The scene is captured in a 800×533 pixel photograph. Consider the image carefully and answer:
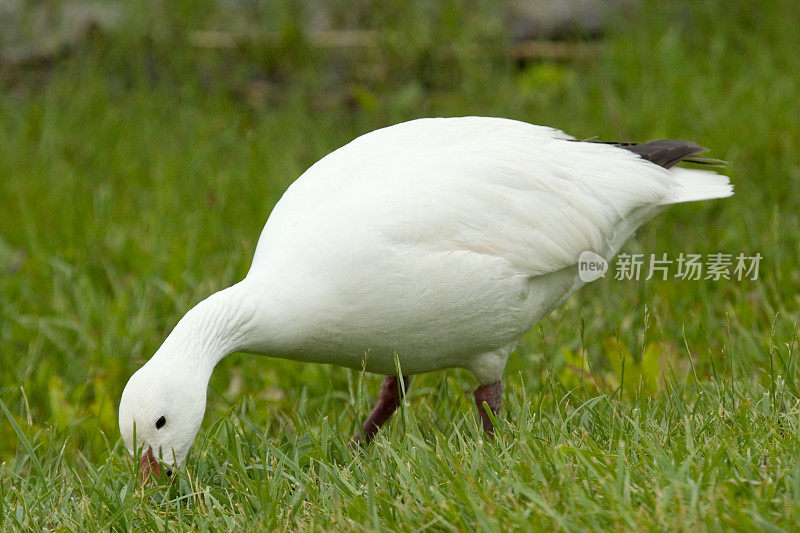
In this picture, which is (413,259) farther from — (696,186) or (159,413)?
(696,186)

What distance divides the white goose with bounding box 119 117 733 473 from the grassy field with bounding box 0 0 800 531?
20 centimetres

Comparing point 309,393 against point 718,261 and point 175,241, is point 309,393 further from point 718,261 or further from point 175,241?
point 718,261

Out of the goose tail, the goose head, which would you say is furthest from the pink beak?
the goose tail

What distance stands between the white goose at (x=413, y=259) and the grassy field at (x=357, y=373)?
0.20m

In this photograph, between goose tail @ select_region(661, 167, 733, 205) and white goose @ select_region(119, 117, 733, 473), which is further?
goose tail @ select_region(661, 167, 733, 205)

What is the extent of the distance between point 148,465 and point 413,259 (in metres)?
1.14

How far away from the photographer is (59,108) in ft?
25.5

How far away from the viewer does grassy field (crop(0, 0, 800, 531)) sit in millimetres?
3016

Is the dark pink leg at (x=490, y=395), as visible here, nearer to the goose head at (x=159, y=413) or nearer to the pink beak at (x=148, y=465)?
the goose head at (x=159, y=413)

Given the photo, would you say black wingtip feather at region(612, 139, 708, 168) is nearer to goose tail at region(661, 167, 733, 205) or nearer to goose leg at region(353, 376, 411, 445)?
goose tail at region(661, 167, 733, 205)

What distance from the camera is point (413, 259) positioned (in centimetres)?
369

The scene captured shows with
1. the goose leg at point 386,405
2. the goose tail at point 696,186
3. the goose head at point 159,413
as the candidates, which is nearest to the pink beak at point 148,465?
the goose head at point 159,413

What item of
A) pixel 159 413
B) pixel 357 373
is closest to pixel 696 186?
pixel 357 373

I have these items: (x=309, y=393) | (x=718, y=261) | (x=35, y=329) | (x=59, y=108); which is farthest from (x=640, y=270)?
(x=59, y=108)
